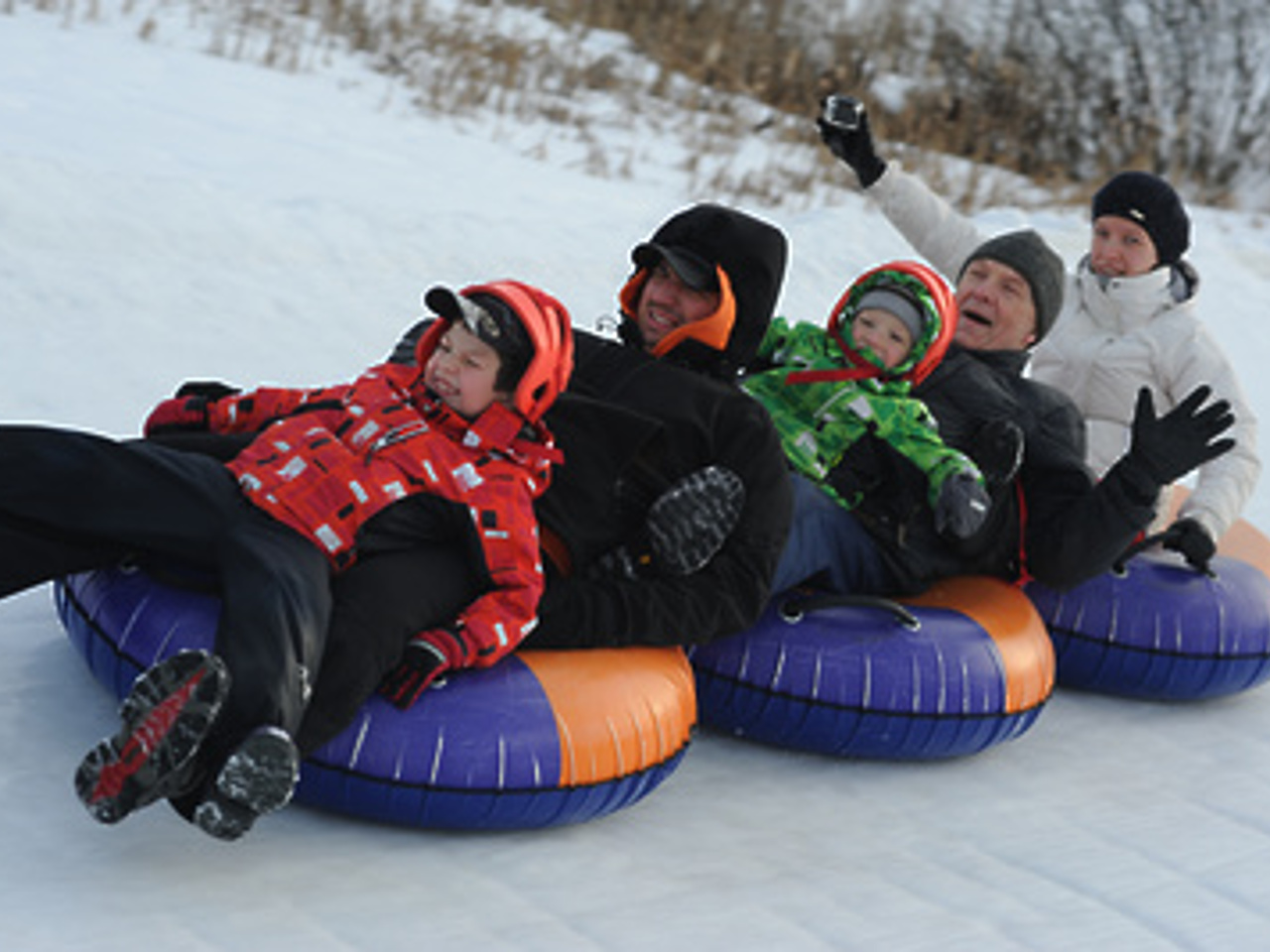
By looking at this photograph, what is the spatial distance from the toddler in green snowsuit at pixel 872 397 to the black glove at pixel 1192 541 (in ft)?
2.94

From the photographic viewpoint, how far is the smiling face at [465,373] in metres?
3.30

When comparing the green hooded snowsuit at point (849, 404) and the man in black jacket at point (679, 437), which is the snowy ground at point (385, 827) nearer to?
the man in black jacket at point (679, 437)

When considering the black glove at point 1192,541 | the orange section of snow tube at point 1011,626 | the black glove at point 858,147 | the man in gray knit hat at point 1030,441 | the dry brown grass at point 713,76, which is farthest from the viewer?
the dry brown grass at point 713,76

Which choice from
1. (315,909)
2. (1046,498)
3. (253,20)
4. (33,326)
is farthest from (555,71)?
(315,909)

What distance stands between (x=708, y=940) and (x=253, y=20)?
7.33m

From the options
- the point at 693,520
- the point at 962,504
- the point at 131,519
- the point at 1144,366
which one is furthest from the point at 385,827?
the point at 1144,366

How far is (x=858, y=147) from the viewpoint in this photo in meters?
5.16

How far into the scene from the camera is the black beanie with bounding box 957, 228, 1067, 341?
4516mm

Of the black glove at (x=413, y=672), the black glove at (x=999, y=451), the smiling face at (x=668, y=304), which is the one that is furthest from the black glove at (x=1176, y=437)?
the black glove at (x=413, y=672)

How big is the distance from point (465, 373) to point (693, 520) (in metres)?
0.53

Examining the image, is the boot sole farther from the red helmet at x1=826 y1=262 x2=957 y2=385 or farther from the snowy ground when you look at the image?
the red helmet at x1=826 y1=262 x2=957 y2=385

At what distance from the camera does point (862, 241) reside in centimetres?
832

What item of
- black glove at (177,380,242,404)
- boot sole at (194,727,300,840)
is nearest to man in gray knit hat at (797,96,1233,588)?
black glove at (177,380,242,404)

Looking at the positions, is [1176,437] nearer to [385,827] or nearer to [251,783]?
[385,827]
